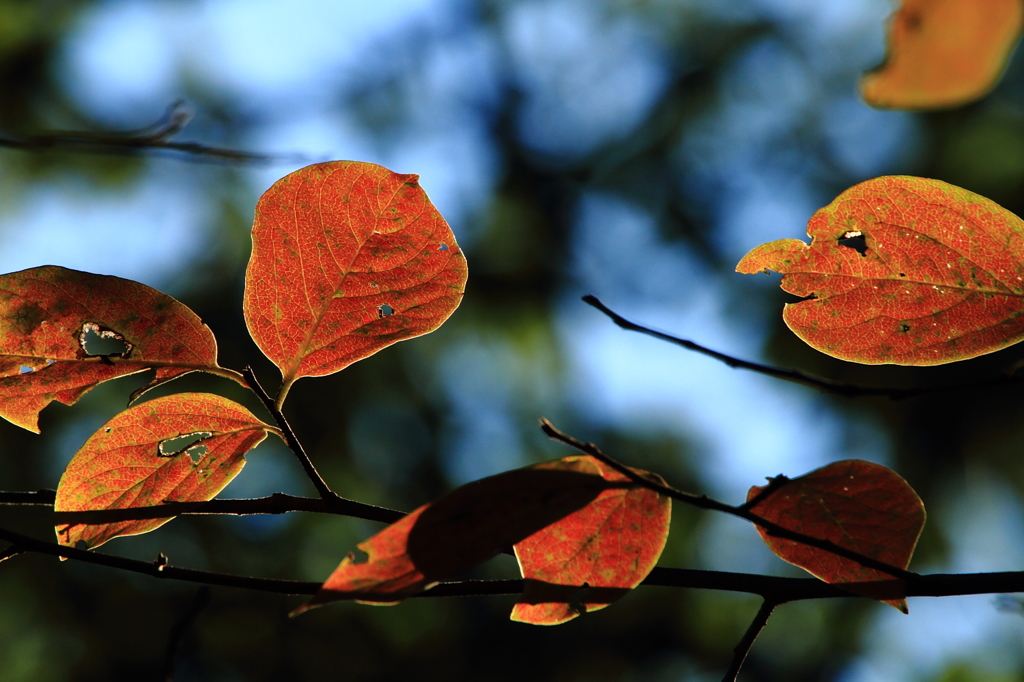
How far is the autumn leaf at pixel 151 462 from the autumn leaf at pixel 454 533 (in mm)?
181

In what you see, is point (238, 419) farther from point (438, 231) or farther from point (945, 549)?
point (945, 549)

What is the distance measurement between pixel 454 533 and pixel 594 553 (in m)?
0.11

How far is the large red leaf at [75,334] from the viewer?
0.45 metres

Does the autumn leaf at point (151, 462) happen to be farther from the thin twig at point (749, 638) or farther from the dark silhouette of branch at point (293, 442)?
the thin twig at point (749, 638)

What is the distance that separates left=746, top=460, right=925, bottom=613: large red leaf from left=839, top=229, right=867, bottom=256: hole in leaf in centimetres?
15

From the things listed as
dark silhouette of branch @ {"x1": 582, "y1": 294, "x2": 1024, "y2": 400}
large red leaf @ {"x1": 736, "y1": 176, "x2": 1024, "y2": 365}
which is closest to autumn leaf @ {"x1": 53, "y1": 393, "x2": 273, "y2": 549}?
dark silhouette of branch @ {"x1": 582, "y1": 294, "x2": 1024, "y2": 400}

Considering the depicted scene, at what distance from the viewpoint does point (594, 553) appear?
0.41 m

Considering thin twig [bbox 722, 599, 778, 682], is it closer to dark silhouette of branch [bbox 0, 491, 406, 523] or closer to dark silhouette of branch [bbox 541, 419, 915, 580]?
dark silhouette of branch [bbox 541, 419, 915, 580]

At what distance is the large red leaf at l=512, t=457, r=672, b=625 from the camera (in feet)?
1.30

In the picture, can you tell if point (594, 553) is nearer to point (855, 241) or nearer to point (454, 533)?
point (454, 533)

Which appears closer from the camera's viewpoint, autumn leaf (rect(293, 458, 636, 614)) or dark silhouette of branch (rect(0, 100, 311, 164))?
autumn leaf (rect(293, 458, 636, 614))

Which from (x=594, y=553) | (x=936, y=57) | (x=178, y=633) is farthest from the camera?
(x=178, y=633)

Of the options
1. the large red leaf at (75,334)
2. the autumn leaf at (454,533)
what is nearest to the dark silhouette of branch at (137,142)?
the large red leaf at (75,334)

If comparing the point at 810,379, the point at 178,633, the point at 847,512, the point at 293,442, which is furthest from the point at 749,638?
the point at 178,633
